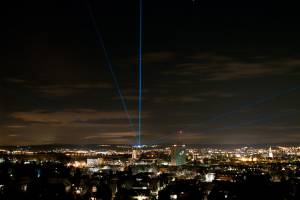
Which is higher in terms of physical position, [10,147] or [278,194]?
[10,147]

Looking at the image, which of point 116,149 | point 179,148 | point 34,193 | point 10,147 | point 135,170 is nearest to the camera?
point 34,193

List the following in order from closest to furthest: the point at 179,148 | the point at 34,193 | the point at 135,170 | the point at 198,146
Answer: the point at 34,193 → the point at 135,170 → the point at 179,148 → the point at 198,146

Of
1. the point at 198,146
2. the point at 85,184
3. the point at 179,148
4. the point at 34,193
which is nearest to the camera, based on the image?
the point at 34,193

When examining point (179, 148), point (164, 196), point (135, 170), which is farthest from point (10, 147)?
point (164, 196)

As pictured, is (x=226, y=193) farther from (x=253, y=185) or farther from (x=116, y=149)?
(x=116, y=149)

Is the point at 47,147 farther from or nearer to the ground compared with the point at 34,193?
farther from the ground

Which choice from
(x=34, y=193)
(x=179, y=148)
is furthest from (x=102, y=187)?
(x=179, y=148)

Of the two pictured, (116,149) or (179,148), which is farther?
(116,149)

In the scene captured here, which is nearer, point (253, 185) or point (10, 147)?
point (253, 185)

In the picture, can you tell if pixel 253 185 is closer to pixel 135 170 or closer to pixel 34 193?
pixel 34 193
